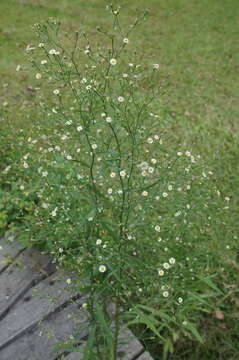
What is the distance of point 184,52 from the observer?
5719mm

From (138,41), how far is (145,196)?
4.73 meters

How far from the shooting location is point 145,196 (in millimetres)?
1859

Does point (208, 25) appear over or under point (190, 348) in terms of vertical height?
over

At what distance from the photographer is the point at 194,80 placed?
505 centimetres

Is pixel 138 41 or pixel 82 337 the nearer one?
pixel 82 337

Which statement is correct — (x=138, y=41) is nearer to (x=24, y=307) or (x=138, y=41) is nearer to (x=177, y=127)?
(x=177, y=127)

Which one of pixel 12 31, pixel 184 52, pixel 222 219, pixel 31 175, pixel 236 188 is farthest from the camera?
pixel 12 31

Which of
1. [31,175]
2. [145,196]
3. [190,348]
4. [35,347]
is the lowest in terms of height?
[190,348]

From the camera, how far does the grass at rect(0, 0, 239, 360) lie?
258 cm

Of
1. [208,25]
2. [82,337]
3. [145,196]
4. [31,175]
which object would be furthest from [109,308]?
[208,25]

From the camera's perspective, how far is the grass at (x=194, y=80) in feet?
8.48

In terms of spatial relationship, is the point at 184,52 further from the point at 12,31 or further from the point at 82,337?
the point at 82,337

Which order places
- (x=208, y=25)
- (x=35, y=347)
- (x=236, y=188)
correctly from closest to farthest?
(x=35, y=347) < (x=236, y=188) < (x=208, y=25)

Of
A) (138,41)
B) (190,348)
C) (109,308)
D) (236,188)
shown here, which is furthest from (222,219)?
(138,41)
